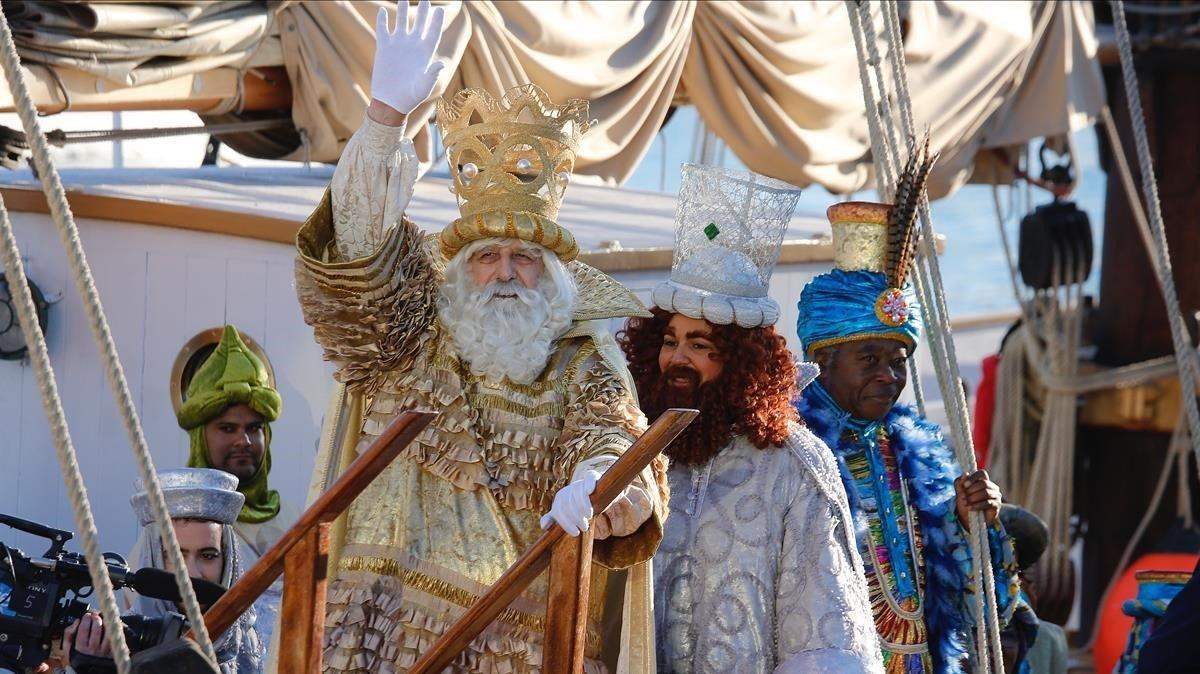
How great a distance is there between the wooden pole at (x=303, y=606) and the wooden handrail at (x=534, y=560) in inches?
6.3

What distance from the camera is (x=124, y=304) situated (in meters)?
4.61

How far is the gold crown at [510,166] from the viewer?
10.6 ft

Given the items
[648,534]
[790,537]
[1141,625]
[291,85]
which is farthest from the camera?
[291,85]

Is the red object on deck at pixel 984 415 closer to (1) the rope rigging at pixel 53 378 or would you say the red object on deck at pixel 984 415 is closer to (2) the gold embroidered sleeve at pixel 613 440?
→ (2) the gold embroidered sleeve at pixel 613 440

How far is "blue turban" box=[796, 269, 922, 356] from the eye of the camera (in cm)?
384

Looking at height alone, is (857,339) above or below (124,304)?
below

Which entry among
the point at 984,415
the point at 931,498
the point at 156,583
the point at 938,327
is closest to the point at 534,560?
the point at 156,583

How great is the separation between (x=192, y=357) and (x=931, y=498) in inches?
68.1

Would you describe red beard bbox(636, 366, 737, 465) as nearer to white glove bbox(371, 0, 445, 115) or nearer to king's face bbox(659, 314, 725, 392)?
king's face bbox(659, 314, 725, 392)

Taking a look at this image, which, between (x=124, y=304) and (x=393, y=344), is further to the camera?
(x=124, y=304)

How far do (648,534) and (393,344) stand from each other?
53 centimetres

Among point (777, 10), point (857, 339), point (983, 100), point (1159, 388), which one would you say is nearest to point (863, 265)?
point (857, 339)

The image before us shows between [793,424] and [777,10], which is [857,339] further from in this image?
[777,10]

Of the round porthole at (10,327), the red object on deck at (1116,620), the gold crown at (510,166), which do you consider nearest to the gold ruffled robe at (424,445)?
the gold crown at (510,166)
